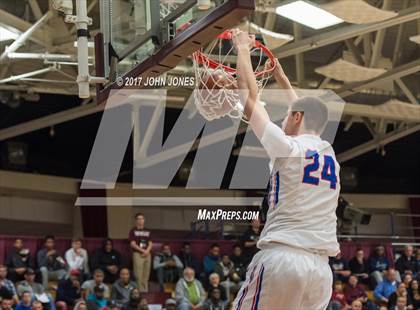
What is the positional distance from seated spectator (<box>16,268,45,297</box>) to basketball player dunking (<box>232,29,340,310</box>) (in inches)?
372

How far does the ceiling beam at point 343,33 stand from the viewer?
1468 centimetres

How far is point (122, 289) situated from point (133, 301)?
0.49 metres

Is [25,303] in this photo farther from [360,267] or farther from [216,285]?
[360,267]

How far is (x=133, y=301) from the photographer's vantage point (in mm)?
13750

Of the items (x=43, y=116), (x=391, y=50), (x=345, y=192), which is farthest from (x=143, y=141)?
(x=345, y=192)

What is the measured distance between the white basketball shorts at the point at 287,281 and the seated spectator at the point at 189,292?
33.4 ft

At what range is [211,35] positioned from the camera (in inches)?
201

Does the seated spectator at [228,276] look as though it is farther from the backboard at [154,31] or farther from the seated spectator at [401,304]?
the backboard at [154,31]

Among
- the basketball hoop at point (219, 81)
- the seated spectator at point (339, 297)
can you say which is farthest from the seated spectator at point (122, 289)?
the basketball hoop at point (219, 81)

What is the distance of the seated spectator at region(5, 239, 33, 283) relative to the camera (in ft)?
44.5

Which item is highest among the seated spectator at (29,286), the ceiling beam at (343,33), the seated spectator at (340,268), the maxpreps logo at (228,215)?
the ceiling beam at (343,33)

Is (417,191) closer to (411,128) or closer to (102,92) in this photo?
(411,128)

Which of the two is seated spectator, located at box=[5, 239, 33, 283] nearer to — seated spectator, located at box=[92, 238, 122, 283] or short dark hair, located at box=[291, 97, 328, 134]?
seated spectator, located at box=[92, 238, 122, 283]

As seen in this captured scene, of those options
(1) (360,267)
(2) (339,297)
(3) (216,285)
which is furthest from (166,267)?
(1) (360,267)
